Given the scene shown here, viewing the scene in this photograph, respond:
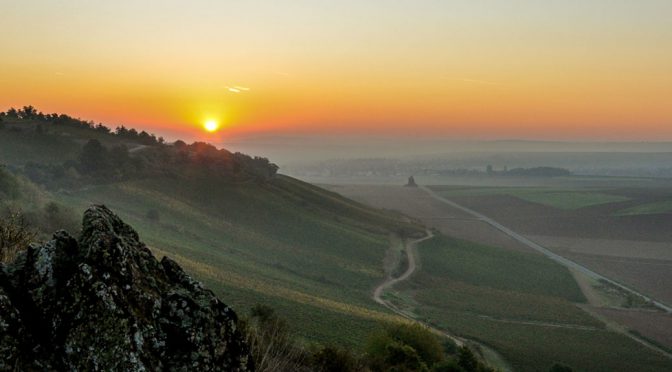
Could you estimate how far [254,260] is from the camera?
81438 millimetres

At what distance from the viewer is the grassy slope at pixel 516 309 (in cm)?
5378

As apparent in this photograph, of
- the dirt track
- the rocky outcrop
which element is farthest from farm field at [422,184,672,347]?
the rocky outcrop

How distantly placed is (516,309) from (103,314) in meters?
78.2

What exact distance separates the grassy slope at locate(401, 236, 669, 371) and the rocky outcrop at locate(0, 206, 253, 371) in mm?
47624

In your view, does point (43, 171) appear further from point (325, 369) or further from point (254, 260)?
point (325, 369)

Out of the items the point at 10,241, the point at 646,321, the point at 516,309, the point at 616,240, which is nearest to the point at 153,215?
the point at 516,309

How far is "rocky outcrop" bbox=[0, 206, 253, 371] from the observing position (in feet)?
23.2

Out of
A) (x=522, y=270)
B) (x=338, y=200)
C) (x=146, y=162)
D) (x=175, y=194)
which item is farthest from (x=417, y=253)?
(x=146, y=162)

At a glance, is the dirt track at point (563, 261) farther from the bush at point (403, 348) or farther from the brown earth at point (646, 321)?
the bush at point (403, 348)

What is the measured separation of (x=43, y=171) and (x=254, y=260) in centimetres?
4268

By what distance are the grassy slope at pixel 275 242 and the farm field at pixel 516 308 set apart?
10.5 m

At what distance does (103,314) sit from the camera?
7.21 meters

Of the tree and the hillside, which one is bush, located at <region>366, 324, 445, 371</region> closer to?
the hillside

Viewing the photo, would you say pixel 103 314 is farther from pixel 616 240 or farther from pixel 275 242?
pixel 616 240
